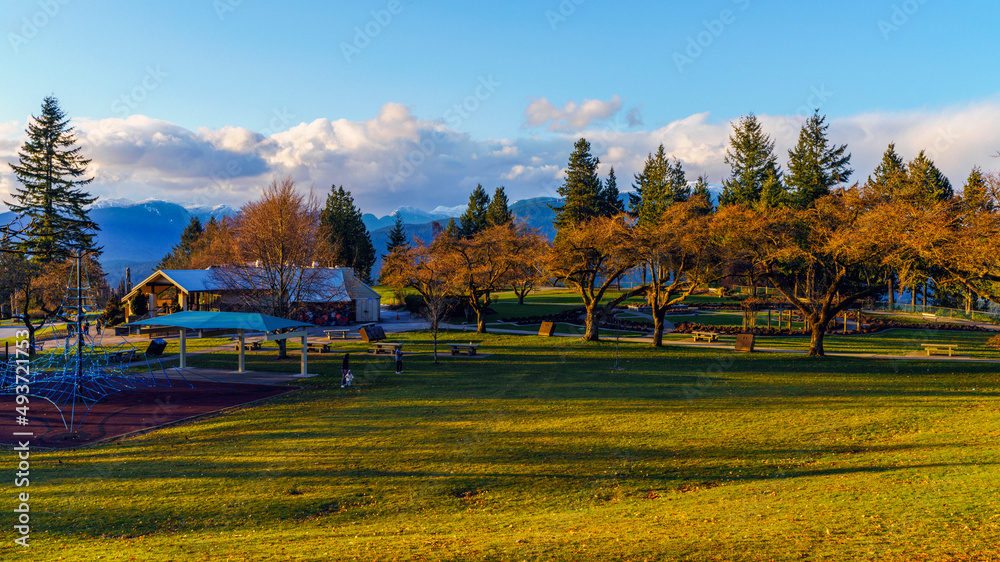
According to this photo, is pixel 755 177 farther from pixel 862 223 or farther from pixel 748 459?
pixel 748 459

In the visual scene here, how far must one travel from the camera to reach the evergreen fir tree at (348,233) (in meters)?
82.4

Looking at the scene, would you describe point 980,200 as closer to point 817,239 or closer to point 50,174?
point 817,239

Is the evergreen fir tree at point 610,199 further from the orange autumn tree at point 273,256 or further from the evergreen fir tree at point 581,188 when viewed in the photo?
the orange autumn tree at point 273,256

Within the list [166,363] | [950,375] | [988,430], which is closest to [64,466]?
[166,363]

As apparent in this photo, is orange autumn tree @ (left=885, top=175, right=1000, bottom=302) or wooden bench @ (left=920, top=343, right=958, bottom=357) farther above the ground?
orange autumn tree @ (left=885, top=175, right=1000, bottom=302)

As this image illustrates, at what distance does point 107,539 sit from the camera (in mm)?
8477

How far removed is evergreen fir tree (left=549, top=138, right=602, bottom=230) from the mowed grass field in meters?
57.3

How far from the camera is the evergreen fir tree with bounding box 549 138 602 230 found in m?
76.8

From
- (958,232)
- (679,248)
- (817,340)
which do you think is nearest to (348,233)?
(679,248)

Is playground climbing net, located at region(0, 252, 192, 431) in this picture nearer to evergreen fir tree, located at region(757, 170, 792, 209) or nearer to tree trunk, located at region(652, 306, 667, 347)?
tree trunk, located at region(652, 306, 667, 347)

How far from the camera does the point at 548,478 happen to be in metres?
11.1

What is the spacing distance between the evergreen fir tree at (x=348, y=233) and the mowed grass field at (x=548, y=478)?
64766 mm

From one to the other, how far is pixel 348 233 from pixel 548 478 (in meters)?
77.7

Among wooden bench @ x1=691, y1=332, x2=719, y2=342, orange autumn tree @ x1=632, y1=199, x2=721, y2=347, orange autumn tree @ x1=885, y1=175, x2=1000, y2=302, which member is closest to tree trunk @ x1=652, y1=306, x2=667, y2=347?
orange autumn tree @ x1=632, y1=199, x2=721, y2=347
